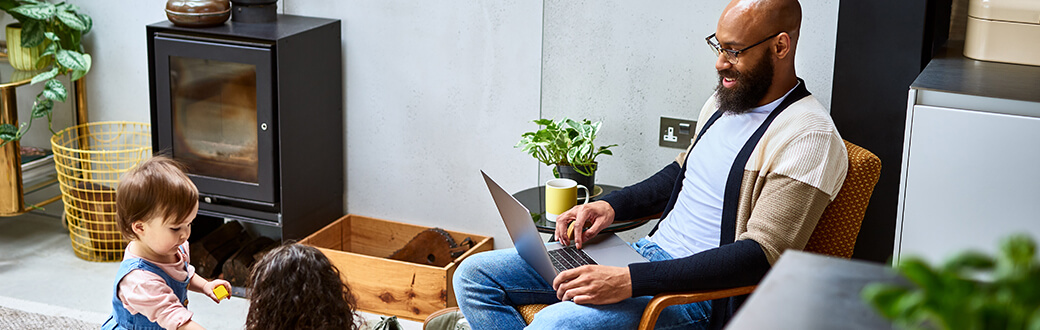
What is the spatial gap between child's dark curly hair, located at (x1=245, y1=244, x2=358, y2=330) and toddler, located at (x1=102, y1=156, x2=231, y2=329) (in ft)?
1.17

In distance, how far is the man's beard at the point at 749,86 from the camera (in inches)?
82.0

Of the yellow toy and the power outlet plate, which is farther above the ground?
the power outlet plate

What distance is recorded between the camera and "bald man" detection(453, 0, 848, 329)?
6.31 ft

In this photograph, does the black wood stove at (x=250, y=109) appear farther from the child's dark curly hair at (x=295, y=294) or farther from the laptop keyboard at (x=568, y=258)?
the child's dark curly hair at (x=295, y=294)

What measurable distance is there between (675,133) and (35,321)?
2.10 meters

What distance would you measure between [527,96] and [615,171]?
0.43 meters

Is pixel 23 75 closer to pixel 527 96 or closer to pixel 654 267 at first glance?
pixel 527 96

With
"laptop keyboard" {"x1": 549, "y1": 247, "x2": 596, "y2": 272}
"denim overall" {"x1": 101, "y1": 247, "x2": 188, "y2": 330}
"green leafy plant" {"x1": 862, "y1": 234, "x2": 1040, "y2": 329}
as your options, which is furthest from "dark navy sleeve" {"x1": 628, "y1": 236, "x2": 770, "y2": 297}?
"green leafy plant" {"x1": 862, "y1": 234, "x2": 1040, "y2": 329}

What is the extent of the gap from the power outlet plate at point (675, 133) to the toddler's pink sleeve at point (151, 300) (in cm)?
147

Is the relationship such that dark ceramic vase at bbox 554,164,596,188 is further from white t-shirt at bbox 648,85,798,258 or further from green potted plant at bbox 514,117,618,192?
white t-shirt at bbox 648,85,798,258

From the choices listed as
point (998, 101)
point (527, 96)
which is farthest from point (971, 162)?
point (527, 96)

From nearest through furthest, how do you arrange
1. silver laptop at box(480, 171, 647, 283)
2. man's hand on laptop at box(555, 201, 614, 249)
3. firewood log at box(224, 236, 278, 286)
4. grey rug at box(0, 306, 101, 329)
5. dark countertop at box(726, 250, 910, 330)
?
dark countertop at box(726, 250, 910, 330) → silver laptop at box(480, 171, 647, 283) → man's hand on laptop at box(555, 201, 614, 249) → grey rug at box(0, 306, 101, 329) → firewood log at box(224, 236, 278, 286)

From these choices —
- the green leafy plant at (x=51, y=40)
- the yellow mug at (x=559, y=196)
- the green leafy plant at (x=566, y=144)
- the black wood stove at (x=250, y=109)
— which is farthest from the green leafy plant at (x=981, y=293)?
the green leafy plant at (x=51, y=40)

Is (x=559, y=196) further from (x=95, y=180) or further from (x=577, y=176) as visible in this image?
(x=95, y=180)
